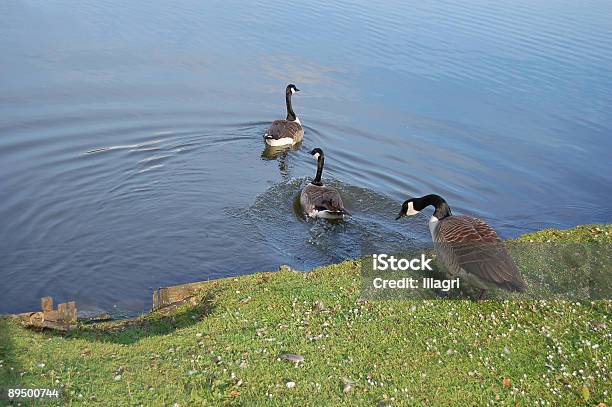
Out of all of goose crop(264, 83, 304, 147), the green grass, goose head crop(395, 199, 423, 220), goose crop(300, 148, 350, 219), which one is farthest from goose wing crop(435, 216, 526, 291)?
goose crop(264, 83, 304, 147)

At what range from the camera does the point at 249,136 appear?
25.3 m

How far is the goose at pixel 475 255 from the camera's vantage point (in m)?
10.7

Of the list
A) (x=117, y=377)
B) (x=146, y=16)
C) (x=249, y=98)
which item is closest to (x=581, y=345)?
(x=117, y=377)

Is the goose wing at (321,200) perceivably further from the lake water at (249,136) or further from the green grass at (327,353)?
the green grass at (327,353)

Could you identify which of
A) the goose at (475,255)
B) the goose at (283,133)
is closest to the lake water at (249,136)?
the goose at (283,133)

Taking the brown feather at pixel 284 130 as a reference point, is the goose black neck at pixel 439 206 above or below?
above

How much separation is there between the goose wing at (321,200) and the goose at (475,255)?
581 centimetres

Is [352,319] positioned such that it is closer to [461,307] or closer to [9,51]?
[461,307]

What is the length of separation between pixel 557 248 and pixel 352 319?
5.85 meters

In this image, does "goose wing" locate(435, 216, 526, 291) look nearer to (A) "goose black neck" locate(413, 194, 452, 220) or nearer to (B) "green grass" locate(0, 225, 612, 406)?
(B) "green grass" locate(0, 225, 612, 406)

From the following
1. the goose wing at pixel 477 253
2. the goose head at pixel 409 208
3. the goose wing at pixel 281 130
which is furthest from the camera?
the goose wing at pixel 281 130

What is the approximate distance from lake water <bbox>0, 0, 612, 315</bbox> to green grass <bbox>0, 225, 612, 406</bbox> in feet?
12.3

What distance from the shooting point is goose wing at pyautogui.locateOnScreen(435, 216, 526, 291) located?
1071 cm

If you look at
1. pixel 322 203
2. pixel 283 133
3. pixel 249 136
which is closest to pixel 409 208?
pixel 322 203
